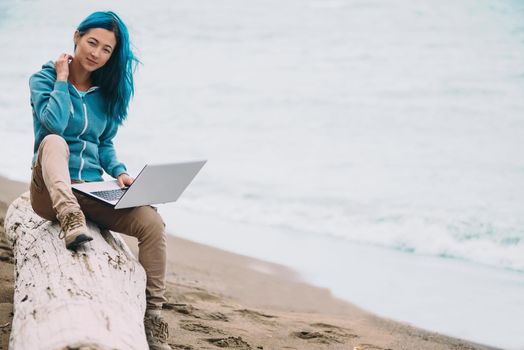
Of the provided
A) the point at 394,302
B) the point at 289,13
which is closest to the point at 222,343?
the point at 394,302

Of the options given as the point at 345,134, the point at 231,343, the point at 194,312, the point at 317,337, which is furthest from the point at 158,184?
the point at 345,134

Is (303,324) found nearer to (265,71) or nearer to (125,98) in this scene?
(125,98)

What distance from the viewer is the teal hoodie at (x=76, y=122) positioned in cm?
340

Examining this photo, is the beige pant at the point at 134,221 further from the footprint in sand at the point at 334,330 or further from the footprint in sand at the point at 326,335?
the footprint in sand at the point at 334,330

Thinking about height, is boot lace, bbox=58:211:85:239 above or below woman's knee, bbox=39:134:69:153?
below

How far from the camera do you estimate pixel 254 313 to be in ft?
15.0

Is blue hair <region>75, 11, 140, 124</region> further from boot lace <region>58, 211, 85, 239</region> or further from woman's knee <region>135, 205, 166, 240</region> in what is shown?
boot lace <region>58, 211, 85, 239</region>

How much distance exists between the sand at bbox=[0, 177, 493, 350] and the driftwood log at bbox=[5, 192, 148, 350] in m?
0.47

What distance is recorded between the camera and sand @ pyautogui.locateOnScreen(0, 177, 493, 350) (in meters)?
3.97

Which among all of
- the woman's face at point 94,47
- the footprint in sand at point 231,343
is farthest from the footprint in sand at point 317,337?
the woman's face at point 94,47

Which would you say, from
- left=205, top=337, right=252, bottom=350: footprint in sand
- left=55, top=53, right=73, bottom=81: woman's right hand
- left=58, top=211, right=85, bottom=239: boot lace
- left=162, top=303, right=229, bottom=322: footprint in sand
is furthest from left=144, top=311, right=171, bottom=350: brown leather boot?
left=55, top=53, right=73, bottom=81: woman's right hand

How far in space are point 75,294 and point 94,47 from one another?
142cm

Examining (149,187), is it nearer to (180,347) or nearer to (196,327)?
(180,347)

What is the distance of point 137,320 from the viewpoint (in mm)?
2713
